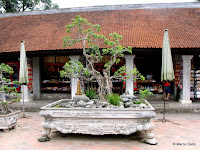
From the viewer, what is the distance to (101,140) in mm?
5566

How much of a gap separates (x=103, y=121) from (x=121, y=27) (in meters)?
7.22

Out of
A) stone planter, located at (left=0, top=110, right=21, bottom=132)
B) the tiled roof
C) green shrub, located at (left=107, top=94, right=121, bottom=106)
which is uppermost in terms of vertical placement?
the tiled roof

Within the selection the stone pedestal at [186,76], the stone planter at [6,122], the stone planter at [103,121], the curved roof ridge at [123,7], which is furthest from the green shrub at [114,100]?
the curved roof ridge at [123,7]

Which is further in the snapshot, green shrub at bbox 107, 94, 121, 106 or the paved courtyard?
green shrub at bbox 107, 94, 121, 106

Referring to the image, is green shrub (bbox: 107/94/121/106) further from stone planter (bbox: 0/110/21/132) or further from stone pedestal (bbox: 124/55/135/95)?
stone pedestal (bbox: 124/55/135/95)

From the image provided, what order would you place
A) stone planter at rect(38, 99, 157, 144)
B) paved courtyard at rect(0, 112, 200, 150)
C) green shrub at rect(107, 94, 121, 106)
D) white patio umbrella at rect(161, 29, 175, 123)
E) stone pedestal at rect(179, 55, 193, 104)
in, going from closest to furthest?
1. paved courtyard at rect(0, 112, 200, 150)
2. stone planter at rect(38, 99, 157, 144)
3. green shrub at rect(107, 94, 121, 106)
4. white patio umbrella at rect(161, 29, 175, 123)
5. stone pedestal at rect(179, 55, 193, 104)

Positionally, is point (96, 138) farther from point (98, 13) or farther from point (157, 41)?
point (98, 13)

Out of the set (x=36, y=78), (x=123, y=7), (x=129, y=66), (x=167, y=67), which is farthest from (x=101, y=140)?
(x=123, y=7)

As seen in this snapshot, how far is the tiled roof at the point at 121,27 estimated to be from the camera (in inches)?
394

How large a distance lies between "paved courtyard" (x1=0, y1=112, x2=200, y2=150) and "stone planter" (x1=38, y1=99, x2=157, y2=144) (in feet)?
1.03

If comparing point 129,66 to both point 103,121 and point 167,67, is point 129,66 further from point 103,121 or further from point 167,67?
point 103,121

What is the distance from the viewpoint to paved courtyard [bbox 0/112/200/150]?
506 centimetres

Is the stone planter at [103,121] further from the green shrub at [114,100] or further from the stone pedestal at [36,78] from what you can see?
the stone pedestal at [36,78]

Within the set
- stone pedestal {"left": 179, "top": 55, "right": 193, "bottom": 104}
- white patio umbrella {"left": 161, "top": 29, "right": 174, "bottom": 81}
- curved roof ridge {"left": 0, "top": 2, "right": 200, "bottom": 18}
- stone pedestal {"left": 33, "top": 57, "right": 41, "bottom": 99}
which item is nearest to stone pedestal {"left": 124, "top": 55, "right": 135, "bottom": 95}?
stone pedestal {"left": 179, "top": 55, "right": 193, "bottom": 104}
